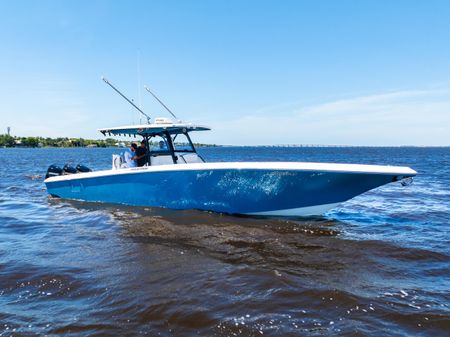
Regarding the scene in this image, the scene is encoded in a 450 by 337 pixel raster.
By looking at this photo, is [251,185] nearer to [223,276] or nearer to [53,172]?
[223,276]

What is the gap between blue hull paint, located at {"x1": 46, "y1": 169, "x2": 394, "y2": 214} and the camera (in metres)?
8.18

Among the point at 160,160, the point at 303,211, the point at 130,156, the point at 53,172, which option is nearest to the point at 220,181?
the point at 303,211

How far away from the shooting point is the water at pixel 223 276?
12.8 ft

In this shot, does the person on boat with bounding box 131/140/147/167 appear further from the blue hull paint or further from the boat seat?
the blue hull paint

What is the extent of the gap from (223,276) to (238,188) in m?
3.76

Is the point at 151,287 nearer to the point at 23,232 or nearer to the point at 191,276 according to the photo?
the point at 191,276

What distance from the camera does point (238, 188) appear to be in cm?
884

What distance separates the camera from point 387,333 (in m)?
3.65

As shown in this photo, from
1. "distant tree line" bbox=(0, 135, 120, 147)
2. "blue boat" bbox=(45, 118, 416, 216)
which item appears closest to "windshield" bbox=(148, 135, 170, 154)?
"blue boat" bbox=(45, 118, 416, 216)

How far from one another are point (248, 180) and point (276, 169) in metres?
0.76

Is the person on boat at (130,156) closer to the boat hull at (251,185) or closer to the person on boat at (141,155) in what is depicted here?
the person on boat at (141,155)

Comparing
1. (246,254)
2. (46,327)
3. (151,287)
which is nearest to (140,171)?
(246,254)

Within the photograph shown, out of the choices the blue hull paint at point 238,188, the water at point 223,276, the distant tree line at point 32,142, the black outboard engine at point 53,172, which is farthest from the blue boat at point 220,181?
the distant tree line at point 32,142

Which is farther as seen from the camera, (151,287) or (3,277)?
(3,277)
